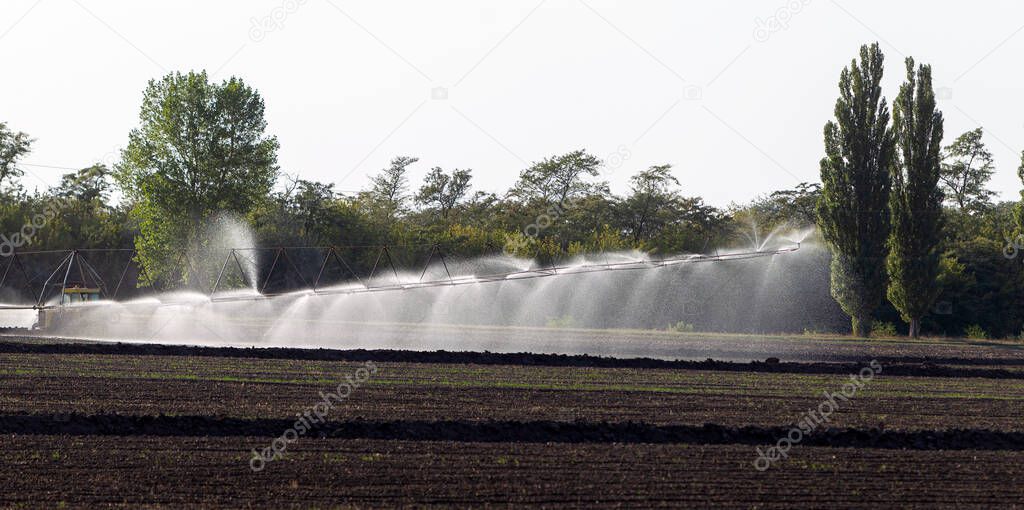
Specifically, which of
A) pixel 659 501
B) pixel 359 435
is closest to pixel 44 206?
pixel 359 435

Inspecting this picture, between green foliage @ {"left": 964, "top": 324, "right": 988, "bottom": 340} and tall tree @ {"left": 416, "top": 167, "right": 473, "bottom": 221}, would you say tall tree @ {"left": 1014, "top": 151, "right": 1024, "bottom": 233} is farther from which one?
tall tree @ {"left": 416, "top": 167, "right": 473, "bottom": 221}

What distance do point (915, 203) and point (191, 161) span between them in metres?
41.7

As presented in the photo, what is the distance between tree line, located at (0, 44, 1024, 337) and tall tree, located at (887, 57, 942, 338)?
0.24ft

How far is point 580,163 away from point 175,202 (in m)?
37.7

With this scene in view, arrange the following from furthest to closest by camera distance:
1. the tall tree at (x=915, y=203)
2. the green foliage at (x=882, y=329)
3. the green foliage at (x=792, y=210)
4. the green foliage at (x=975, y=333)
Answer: the green foliage at (x=792, y=210) < the green foliage at (x=975, y=333) < the green foliage at (x=882, y=329) < the tall tree at (x=915, y=203)

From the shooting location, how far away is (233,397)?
23.0m

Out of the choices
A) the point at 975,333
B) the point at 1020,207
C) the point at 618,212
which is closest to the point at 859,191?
the point at 1020,207

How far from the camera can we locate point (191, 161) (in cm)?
6638

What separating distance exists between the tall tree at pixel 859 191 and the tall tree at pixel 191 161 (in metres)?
33.9

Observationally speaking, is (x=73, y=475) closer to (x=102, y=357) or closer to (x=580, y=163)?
(x=102, y=357)

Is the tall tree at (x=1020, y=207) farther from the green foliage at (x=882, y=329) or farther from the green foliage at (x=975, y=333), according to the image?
the green foliage at (x=882, y=329)

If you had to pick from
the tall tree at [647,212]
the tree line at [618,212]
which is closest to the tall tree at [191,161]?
the tree line at [618,212]

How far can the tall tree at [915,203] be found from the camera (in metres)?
54.9

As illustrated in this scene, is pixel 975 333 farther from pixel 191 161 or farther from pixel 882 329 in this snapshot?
pixel 191 161
